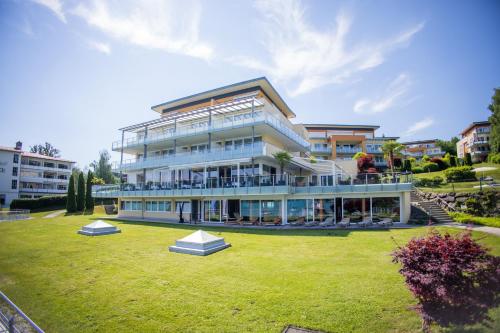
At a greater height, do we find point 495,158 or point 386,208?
point 495,158

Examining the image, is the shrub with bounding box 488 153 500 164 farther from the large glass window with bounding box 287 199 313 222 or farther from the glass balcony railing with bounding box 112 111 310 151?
the large glass window with bounding box 287 199 313 222

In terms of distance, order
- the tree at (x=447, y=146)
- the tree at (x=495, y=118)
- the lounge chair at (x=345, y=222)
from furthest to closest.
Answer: the tree at (x=447, y=146) < the tree at (x=495, y=118) < the lounge chair at (x=345, y=222)

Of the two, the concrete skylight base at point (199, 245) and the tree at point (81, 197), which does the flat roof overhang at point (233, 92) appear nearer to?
the tree at point (81, 197)

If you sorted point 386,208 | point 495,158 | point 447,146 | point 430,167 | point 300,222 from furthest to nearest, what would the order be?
point 447,146 < point 430,167 < point 495,158 < point 300,222 < point 386,208

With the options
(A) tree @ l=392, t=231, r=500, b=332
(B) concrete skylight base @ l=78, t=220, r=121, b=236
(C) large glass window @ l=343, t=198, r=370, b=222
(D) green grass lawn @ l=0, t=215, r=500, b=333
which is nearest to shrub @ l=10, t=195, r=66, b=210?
(B) concrete skylight base @ l=78, t=220, r=121, b=236

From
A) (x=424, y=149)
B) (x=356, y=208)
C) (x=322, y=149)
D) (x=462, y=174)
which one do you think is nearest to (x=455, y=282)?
(x=356, y=208)

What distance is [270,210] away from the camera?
24.4 meters

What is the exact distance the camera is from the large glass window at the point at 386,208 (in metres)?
21.1

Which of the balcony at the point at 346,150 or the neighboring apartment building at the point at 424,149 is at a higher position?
the neighboring apartment building at the point at 424,149

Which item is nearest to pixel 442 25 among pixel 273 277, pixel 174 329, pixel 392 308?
pixel 392 308

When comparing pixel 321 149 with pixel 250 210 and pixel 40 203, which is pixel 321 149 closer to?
pixel 250 210

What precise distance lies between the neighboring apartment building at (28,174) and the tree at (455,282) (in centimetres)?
7122

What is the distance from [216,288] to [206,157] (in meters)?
20.9

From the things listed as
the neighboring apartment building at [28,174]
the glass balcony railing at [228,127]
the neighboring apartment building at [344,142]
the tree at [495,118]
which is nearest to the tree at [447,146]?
the neighboring apartment building at [344,142]
